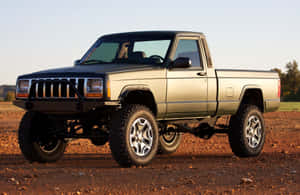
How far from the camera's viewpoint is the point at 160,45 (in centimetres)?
912

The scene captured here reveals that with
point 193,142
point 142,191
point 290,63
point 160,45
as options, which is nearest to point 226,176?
point 142,191

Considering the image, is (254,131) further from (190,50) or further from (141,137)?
(141,137)

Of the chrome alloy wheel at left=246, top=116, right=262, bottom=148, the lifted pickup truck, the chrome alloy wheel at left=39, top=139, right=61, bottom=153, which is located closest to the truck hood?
the lifted pickup truck

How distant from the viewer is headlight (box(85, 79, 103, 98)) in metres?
7.64

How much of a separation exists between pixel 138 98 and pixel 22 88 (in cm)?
173

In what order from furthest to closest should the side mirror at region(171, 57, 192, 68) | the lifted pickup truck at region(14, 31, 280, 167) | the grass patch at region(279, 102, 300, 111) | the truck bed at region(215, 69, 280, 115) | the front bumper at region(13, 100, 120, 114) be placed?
the grass patch at region(279, 102, 300, 111)
the truck bed at region(215, 69, 280, 115)
the side mirror at region(171, 57, 192, 68)
the lifted pickup truck at region(14, 31, 280, 167)
the front bumper at region(13, 100, 120, 114)

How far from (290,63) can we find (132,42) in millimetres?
102286

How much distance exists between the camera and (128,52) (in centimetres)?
929

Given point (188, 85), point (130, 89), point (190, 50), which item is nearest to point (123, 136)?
point (130, 89)

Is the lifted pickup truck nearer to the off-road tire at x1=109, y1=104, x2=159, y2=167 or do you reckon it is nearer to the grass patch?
the off-road tire at x1=109, y1=104, x2=159, y2=167

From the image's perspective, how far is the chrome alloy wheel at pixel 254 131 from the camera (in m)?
10.3

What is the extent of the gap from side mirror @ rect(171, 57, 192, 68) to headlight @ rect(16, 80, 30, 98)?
2211mm

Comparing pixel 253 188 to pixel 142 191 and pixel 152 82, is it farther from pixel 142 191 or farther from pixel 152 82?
pixel 152 82

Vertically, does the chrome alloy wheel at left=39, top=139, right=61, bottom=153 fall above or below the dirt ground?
above
